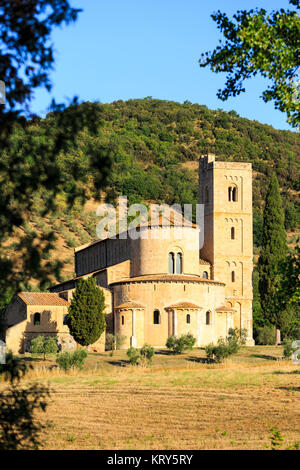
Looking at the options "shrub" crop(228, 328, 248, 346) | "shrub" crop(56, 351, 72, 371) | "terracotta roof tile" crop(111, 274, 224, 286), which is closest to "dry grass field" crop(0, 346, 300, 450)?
"shrub" crop(56, 351, 72, 371)

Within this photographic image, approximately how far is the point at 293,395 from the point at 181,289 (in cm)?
2303

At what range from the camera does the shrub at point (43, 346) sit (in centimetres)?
4619

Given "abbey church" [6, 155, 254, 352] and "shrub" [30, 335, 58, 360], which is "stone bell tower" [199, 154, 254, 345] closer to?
"abbey church" [6, 155, 254, 352]

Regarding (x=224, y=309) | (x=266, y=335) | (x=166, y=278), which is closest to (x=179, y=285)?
(x=166, y=278)

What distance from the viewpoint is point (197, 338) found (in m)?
50.7

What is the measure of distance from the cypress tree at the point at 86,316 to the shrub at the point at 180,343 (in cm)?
496

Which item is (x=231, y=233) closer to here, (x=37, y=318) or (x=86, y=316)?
(x=86, y=316)

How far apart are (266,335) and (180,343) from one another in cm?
1439

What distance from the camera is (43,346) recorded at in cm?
4747

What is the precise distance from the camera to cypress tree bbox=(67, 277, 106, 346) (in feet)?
157

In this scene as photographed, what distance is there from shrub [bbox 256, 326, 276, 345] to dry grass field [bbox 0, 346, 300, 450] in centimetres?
1529
